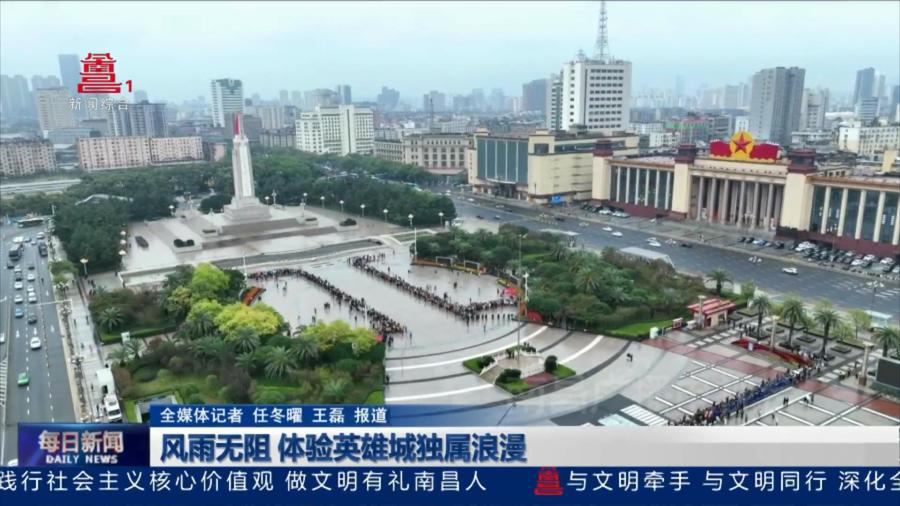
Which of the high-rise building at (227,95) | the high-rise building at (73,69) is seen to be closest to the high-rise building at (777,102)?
the high-rise building at (227,95)

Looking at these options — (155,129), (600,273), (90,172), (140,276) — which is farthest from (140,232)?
(600,273)

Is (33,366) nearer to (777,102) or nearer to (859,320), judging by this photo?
(859,320)

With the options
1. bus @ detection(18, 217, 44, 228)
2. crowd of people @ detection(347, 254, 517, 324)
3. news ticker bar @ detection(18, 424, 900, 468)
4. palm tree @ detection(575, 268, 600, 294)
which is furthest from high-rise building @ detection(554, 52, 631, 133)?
news ticker bar @ detection(18, 424, 900, 468)

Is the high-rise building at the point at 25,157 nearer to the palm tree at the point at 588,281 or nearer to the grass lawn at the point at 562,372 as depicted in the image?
the palm tree at the point at 588,281

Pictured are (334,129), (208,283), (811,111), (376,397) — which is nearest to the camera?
(376,397)

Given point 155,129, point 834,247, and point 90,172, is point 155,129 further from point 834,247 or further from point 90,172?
point 834,247

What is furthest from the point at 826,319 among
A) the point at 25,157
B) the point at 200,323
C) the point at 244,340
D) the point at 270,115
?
the point at 270,115
